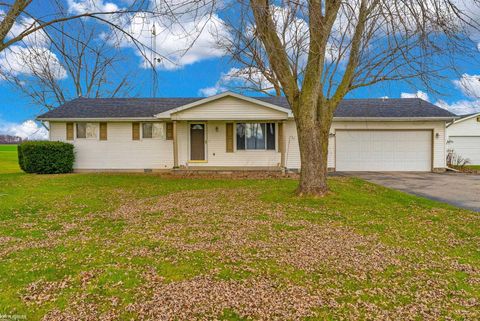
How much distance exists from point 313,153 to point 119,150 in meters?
11.0

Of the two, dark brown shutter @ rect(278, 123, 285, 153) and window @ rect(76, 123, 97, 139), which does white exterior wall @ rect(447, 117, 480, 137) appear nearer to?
dark brown shutter @ rect(278, 123, 285, 153)

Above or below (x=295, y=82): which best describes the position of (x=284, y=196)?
below

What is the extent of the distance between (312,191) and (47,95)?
86.0 ft

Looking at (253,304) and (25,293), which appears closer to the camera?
(253,304)

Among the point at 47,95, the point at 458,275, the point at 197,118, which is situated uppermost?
the point at 47,95

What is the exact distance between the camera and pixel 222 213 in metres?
6.72

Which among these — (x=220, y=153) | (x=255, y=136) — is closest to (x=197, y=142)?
(x=220, y=153)

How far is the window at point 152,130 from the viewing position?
15711 mm

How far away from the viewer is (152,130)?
15734mm

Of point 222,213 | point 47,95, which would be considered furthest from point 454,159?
point 47,95

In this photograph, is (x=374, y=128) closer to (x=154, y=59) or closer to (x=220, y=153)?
(x=220, y=153)

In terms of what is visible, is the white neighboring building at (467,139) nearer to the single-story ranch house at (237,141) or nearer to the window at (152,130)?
the single-story ranch house at (237,141)

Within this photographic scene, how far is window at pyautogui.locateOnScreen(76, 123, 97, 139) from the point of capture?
1577 centimetres

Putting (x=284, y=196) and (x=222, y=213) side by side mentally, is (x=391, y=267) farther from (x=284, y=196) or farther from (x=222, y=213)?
(x=284, y=196)
